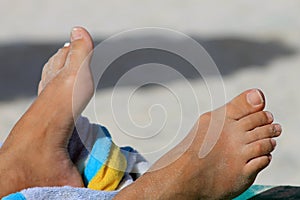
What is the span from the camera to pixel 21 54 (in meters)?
3.88

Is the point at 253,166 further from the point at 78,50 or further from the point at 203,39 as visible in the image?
the point at 203,39

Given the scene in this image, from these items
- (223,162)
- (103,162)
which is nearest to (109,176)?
(103,162)

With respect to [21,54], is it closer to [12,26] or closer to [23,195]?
[12,26]

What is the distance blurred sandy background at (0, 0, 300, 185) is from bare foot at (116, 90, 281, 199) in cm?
123

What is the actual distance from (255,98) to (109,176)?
0.33 metres

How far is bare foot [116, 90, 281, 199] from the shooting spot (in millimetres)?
1466

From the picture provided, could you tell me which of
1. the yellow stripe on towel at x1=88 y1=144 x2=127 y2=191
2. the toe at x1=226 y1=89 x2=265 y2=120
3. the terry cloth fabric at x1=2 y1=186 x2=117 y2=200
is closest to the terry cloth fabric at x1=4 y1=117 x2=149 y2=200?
the yellow stripe on towel at x1=88 y1=144 x2=127 y2=191

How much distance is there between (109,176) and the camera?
164 cm

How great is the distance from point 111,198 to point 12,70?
7.59ft

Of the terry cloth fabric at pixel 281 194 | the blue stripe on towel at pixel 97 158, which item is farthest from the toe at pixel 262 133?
the blue stripe on towel at pixel 97 158

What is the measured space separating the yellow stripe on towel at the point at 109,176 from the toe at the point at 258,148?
27 centimetres

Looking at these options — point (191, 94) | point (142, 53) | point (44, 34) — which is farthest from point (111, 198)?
point (44, 34)

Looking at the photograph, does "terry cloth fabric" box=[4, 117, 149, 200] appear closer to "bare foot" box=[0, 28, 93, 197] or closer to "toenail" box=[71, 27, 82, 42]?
"bare foot" box=[0, 28, 93, 197]

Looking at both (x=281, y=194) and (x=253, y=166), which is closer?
(x=253, y=166)
